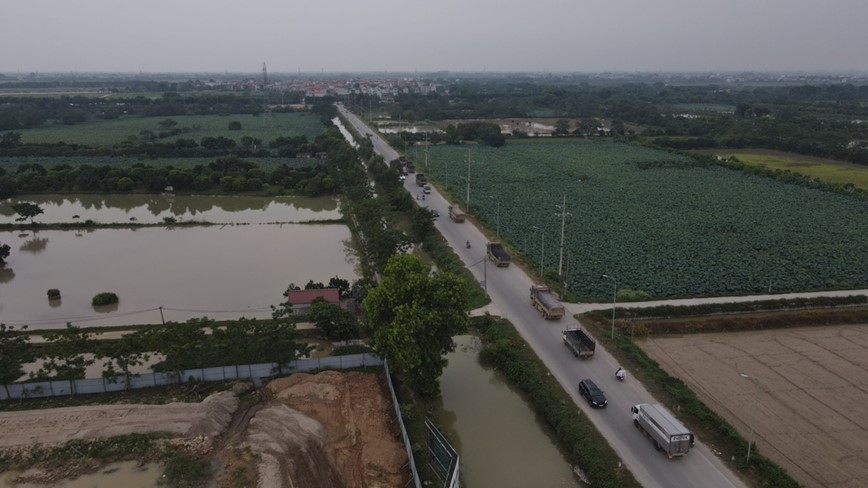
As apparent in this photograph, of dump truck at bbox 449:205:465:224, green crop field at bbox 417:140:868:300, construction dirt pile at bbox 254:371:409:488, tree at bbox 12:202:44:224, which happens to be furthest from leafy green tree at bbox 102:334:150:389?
tree at bbox 12:202:44:224

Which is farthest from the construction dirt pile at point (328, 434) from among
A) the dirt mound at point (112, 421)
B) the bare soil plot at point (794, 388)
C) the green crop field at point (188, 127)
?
the green crop field at point (188, 127)

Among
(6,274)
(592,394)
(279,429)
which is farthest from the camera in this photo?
(6,274)

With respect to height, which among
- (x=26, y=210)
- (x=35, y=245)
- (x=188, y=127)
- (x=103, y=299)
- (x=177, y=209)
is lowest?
(x=103, y=299)

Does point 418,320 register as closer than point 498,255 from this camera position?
Yes

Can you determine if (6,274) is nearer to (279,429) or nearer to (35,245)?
(35,245)

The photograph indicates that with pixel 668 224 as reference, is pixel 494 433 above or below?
below

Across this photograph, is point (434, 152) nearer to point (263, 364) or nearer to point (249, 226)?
point (249, 226)

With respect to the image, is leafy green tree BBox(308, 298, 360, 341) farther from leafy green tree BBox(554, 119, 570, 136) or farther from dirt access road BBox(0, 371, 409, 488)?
leafy green tree BBox(554, 119, 570, 136)

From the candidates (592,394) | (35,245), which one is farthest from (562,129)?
(592,394)
